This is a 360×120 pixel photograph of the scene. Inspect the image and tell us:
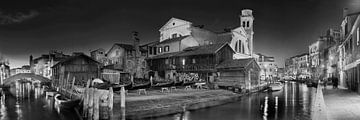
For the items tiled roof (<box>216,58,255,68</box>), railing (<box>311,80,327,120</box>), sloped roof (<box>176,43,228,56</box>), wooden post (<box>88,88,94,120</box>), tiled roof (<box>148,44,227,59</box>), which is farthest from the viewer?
tiled roof (<box>148,44,227,59</box>)

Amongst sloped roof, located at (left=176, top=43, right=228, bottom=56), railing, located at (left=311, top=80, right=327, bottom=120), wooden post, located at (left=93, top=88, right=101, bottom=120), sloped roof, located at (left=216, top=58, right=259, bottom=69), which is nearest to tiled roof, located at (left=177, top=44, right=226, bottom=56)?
sloped roof, located at (left=176, top=43, right=228, bottom=56)

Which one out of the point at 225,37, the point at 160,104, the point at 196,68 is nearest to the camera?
the point at 160,104

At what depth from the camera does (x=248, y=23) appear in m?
60.0

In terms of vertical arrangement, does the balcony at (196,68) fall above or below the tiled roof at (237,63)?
below

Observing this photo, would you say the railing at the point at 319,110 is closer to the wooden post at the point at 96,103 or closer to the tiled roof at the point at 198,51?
the wooden post at the point at 96,103

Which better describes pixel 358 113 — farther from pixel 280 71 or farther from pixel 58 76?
pixel 280 71

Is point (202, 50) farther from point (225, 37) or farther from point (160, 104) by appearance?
point (160, 104)

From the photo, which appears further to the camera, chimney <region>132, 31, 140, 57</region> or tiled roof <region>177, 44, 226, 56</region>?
chimney <region>132, 31, 140, 57</region>

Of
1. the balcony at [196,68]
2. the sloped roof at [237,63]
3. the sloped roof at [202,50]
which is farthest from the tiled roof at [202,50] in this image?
the sloped roof at [237,63]

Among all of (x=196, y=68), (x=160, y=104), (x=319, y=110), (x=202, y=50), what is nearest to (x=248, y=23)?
(x=202, y=50)

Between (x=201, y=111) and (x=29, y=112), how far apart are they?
16.2 metres

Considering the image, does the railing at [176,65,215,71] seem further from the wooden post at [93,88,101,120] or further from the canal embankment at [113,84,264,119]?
the wooden post at [93,88,101,120]

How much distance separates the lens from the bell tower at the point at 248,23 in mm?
59375

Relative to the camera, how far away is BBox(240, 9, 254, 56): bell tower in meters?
59.4
